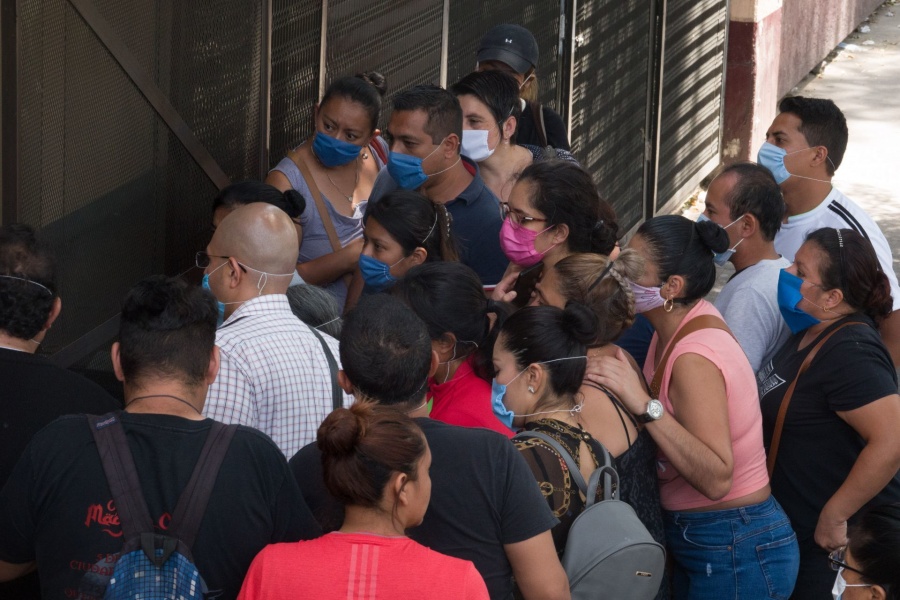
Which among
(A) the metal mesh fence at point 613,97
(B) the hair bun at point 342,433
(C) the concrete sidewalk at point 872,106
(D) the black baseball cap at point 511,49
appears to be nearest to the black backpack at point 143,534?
(B) the hair bun at point 342,433

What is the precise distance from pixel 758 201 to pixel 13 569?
9.64ft

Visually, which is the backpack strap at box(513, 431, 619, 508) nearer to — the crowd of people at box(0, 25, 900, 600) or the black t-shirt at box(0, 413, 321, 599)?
the crowd of people at box(0, 25, 900, 600)

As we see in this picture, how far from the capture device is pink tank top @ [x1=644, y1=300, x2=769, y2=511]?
Result: 11.1 feet

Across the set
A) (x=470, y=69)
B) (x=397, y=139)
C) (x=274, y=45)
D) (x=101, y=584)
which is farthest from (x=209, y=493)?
(x=470, y=69)

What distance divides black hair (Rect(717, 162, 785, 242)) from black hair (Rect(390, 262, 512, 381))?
1.27 m

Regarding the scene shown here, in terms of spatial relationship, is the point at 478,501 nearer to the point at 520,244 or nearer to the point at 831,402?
the point at 831,402

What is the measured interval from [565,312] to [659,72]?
6798mm

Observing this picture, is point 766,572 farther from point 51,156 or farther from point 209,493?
point 51,156

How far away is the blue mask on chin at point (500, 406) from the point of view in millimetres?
3100

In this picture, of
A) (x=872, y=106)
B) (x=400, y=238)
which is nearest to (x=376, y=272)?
(x=400, y=238)

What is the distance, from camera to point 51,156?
3912 millimetres

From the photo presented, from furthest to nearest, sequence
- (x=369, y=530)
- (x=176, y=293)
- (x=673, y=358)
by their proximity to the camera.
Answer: (x=673, y=358) → (x=176, y=293) → (x=369, y=530)

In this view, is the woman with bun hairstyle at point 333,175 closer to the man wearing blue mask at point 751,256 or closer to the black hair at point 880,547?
the man wearing blue mask at point 751,256

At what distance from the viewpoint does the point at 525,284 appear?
169 inches
